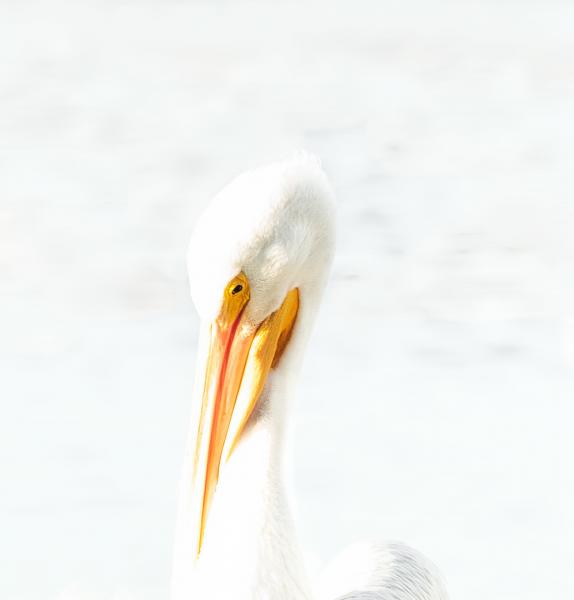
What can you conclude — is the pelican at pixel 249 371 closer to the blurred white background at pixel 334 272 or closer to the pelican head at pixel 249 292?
the pelican head at pixel 249 292

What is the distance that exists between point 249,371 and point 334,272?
2.49 meters

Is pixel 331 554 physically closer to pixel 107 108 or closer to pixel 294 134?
pixel 294 134

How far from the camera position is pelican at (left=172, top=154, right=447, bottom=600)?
75.0 inches

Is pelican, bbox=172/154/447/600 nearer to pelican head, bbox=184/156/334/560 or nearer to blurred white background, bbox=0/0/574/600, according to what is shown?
pelican head, bbox=184/156/334/560

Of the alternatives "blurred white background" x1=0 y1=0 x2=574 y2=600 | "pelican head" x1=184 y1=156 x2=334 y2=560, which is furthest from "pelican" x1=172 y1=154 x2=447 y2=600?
"blurred white background" x1=0 y1=0 x2=574 y2=600

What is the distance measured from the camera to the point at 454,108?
19.4ft

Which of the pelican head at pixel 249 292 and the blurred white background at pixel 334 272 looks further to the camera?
the blurred white background at pixel 334 272

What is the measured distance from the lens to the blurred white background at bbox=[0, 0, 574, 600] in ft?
10.8

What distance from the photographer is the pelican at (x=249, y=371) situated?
6.25ft

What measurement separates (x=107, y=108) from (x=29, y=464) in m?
2.62

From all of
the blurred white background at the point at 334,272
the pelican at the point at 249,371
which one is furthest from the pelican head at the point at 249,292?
the blurred white background at the point at 334,272

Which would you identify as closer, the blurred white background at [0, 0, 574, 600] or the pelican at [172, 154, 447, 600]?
the pelican at [172, 154, 447, 600]

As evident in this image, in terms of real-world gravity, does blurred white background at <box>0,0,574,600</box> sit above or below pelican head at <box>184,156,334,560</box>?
below

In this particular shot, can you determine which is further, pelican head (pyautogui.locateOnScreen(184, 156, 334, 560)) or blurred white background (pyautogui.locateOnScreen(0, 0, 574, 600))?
blurred white background (pyautogui.locateOnScreen(0, 0, 574, 600))
